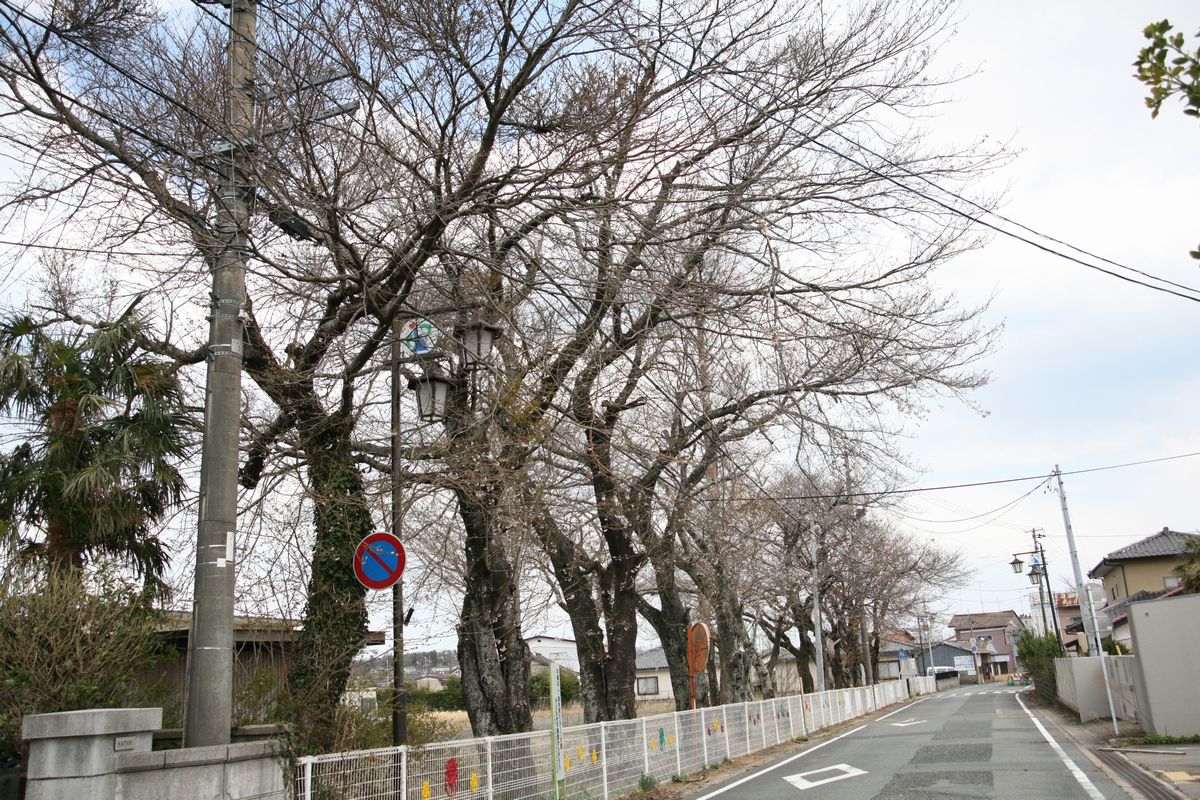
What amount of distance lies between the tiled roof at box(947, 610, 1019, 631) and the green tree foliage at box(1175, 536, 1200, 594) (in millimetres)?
112388

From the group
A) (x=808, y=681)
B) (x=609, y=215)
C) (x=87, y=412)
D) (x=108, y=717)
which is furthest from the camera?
(x=808, y=681)

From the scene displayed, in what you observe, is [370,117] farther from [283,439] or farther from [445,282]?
[283,439]

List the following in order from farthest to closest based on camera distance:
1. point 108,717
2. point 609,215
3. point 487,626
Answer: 1. point 487,626
2. point 609,215
3. point 108,717

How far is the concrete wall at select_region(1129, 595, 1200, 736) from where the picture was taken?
1755 cm

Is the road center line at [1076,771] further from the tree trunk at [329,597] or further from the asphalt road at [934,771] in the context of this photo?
the tree trunk at [329,597]

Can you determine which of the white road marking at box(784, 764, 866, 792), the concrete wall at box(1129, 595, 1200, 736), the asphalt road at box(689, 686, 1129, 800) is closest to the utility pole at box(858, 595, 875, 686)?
the asphalt road at box(689, 686, 1129, 800)

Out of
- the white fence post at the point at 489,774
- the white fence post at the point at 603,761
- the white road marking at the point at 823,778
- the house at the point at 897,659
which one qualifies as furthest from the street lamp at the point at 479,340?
the house at the point at 897,659

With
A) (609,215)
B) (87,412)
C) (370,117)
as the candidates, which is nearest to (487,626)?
(87,412)

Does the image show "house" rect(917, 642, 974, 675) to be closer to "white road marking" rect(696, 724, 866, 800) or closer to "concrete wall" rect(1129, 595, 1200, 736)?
"white road marking" rect(696, 724, 866, 800)

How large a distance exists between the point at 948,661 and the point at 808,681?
8750cm

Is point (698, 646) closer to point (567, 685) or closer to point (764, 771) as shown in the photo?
point (764, 771)

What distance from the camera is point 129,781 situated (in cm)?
568

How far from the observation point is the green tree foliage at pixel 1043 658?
3784 centimetres

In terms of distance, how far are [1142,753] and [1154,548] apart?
3825 cm
